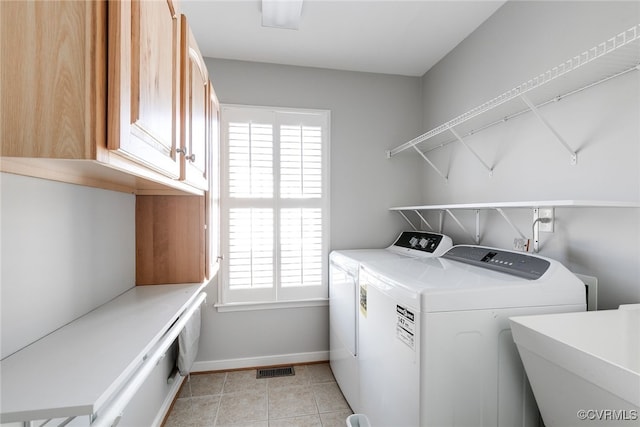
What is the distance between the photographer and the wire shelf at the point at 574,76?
105cm

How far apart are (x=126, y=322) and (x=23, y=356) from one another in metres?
0.29

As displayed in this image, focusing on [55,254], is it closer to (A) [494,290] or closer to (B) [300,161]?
(A) [494,290]

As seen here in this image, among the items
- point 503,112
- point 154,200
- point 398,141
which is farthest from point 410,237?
point 154,200

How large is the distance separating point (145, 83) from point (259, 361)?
2437 millimetres

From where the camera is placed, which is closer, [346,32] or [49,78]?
[49,78]

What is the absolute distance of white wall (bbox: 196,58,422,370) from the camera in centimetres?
254

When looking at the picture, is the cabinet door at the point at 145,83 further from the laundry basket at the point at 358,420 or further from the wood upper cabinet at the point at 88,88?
the laundry basket at the point at 358,420

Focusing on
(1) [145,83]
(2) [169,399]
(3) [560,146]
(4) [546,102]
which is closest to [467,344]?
(3) [560,146]

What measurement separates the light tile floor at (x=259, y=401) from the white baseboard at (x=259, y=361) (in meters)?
0.05

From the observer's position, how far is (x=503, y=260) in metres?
1.54

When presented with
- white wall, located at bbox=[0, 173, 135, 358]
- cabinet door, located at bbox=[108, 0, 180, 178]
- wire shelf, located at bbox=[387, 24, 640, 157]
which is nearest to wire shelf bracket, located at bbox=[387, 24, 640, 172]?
wire shelf, located at bbox=[387, 24, 640, 157]

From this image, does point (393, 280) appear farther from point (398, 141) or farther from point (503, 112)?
point (398, 141)

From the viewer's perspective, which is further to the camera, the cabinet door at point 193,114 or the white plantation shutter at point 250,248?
the white plantation shutter at point 250,248

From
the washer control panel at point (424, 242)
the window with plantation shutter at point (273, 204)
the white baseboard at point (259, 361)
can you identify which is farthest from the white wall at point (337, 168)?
the washer control panel at point (424, 242)
